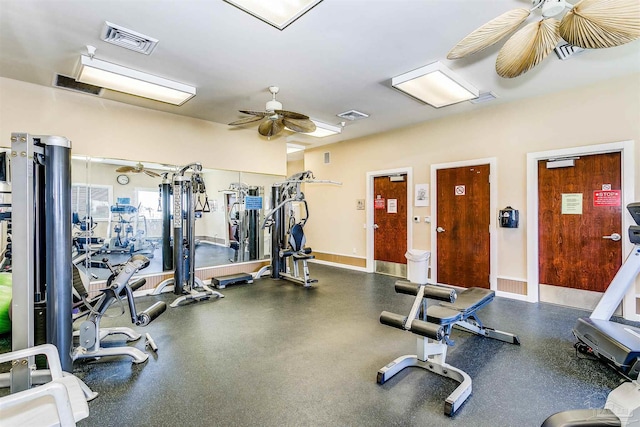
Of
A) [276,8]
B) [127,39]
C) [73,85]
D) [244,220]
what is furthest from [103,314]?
[244,220]

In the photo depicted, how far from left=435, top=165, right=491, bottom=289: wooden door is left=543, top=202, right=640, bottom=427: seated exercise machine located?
6.17 ft

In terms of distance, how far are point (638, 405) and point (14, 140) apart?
143 inches

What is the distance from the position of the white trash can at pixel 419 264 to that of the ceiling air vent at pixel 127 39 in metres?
4.71

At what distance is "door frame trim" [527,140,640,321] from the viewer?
144 inches

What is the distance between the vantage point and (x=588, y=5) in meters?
1.69

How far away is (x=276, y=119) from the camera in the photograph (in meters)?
3.94

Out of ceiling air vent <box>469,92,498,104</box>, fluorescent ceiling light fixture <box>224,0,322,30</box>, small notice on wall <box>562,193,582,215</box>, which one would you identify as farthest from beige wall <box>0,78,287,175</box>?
small notice on wall <box>562,193,582,215</box>

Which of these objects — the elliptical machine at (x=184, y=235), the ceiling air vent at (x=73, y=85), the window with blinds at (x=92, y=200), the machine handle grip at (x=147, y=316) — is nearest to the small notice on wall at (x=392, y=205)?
the elliptical machine at (x=184, y=235)

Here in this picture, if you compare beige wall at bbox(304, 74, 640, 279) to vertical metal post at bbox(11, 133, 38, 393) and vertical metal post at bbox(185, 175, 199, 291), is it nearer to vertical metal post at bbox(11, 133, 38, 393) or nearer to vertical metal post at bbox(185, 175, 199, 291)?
vertical metal post at bbox(185, 175, 199, 291)

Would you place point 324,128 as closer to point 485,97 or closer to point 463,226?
point 485,97

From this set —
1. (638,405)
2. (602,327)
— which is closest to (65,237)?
(638,405)

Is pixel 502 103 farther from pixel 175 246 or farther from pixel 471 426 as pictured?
pixel 175 246

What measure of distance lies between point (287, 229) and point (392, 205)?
2180mm

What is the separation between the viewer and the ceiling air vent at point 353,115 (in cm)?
497
